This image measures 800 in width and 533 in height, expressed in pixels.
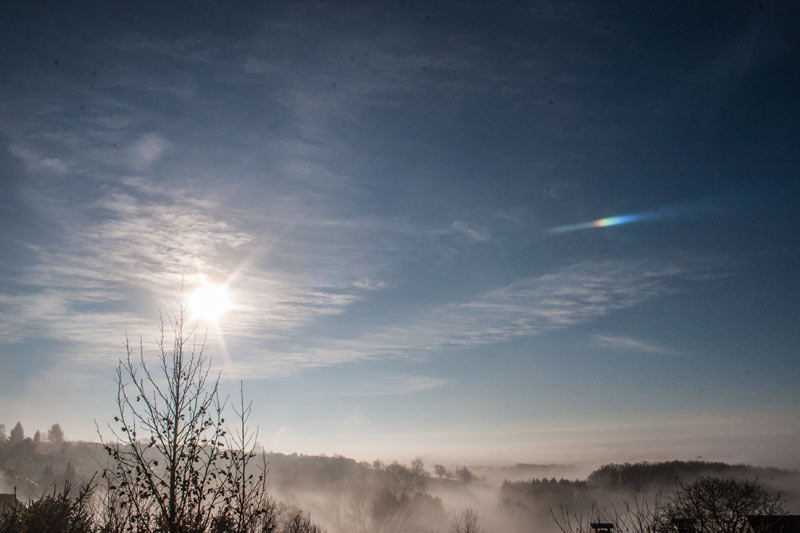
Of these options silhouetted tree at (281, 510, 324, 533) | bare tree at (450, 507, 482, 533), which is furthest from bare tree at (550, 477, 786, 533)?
bare tree at (450, 507, 482, 533)

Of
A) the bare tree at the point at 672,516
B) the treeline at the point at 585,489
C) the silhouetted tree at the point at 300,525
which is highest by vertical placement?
the bare tree at the point at 672,516

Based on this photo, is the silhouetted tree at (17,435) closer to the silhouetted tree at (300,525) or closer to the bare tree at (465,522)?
the bare tree at (465,522)

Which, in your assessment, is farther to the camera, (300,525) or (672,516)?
(300,525)

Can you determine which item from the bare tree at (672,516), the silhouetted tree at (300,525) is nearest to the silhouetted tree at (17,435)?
the silhouetted tree at (300,525)

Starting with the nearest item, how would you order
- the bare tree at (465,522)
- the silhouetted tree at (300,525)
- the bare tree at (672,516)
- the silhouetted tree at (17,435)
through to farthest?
the bare tree at (672,516)
the silhouetted tree at (300,525)
the bare tree at (465,522)
the silhouetted tree at (17,435)

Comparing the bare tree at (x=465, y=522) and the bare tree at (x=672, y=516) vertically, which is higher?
the bare tree at (x=672, y=516)

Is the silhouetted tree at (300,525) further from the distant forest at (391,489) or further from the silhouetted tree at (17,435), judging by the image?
the silhouetted tree at (17,435)

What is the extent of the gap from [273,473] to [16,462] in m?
85.3

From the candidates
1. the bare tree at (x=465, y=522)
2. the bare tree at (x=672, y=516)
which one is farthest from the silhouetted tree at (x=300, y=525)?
the bare tree at (x=465, y=522)

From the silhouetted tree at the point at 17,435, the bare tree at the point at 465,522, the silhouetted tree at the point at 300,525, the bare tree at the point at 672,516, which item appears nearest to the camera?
the bare tree at the point at 672,516

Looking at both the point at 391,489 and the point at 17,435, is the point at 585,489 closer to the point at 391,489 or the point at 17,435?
the point at 391,489

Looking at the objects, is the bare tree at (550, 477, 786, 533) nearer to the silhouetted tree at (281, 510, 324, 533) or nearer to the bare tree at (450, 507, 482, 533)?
the silhouetted tree at (281, 510, 324, 533)

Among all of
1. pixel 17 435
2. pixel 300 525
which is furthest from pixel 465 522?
pixel 17 435

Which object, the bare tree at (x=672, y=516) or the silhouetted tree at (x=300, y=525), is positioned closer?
the bare tree at (x=672, y=516)
